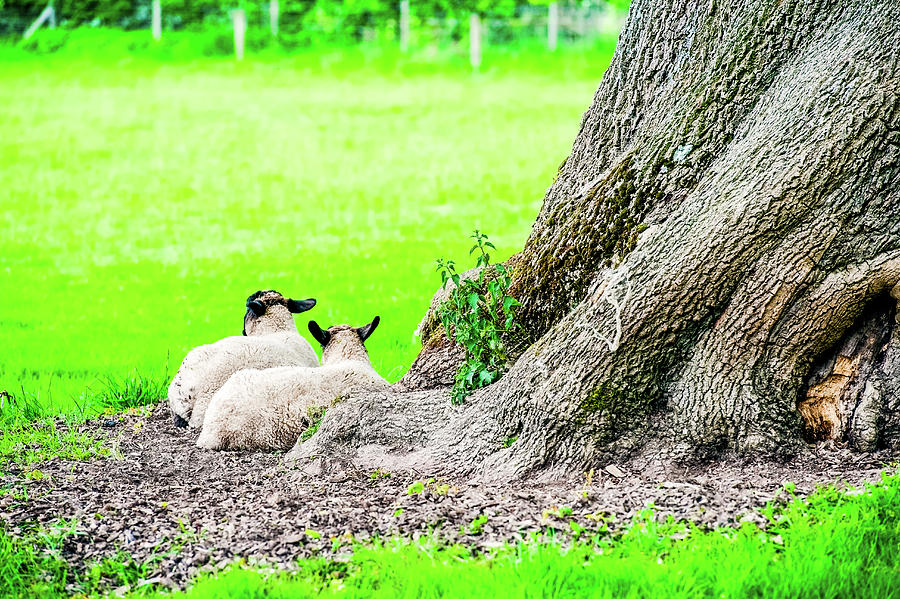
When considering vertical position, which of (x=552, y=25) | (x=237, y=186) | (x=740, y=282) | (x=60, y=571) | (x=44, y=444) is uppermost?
(x=740, y=282)

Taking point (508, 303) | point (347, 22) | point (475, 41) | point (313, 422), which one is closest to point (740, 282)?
point (508, 303)

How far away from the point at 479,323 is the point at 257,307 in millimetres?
2609

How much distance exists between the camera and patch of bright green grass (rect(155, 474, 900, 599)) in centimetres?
403

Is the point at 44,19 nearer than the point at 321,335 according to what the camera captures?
No

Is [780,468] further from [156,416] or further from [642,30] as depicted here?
[156,416]

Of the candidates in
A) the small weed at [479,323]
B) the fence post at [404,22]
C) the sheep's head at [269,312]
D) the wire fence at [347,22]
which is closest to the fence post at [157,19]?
the wire fence at [347,22]

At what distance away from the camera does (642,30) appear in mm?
5961

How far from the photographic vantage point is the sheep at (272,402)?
631 cm

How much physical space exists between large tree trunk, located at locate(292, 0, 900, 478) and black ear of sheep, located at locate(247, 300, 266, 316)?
2.63 m

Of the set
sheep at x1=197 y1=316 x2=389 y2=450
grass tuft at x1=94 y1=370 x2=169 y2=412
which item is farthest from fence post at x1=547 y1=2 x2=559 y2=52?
sheep at x1=197 y1=316 x2=389 y2=450

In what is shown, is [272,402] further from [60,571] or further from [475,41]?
[475,41]

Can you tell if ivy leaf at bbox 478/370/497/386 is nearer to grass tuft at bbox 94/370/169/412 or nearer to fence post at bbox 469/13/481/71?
grass tuft at bbox 94/370/169/412

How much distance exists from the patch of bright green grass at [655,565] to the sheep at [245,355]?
118 inches

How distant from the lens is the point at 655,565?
4.13 meters
